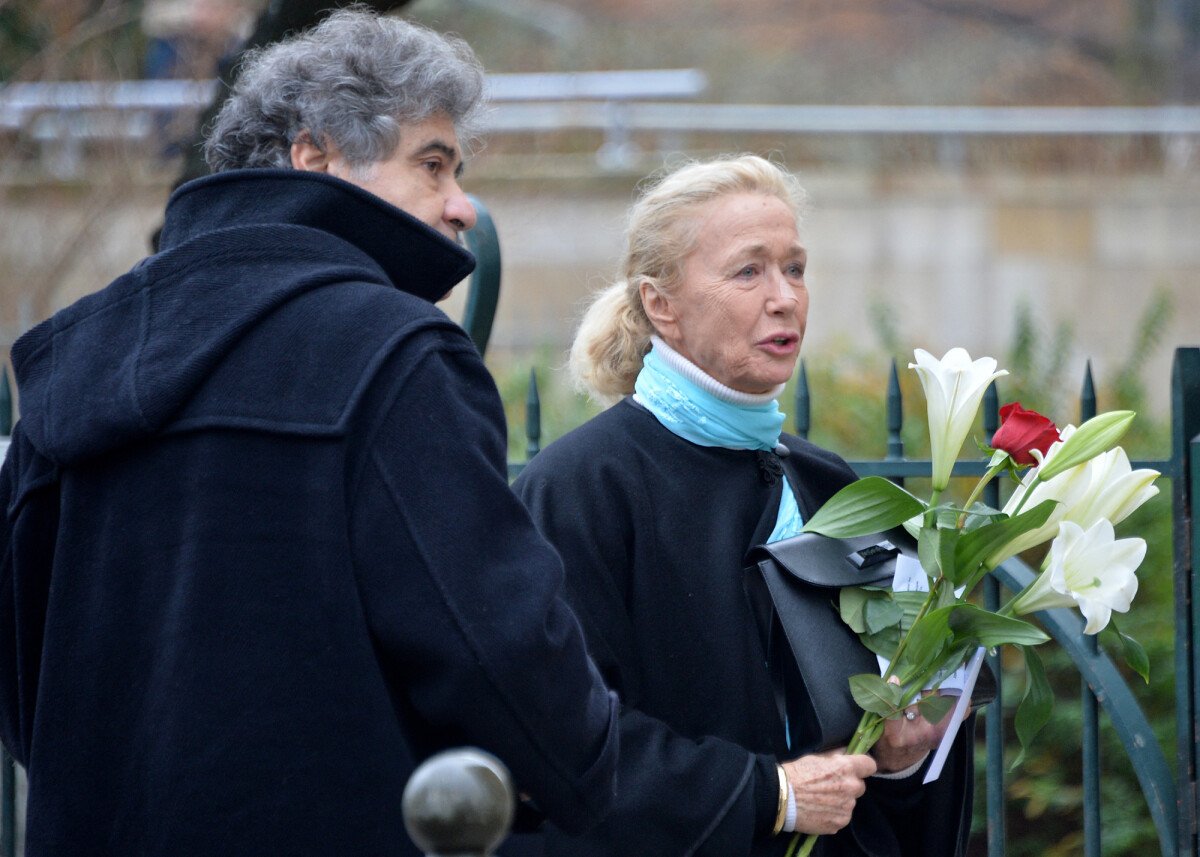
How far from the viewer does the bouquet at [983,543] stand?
211 cm

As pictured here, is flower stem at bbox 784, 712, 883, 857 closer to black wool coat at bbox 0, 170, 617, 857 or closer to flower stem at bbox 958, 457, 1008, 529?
flower stem at bbox 958, 457, 1008, 529

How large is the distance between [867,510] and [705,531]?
32 cm

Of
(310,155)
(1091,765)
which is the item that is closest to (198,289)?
(310,155)

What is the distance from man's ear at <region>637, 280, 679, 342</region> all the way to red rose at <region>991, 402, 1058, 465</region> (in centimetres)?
65

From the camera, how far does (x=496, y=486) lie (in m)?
1.74

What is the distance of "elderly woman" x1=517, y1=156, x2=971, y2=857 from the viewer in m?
2.28

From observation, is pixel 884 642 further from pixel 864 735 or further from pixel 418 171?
pixel 418 171

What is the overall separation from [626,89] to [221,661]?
8784mm

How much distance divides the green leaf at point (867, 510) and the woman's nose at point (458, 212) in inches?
26.9

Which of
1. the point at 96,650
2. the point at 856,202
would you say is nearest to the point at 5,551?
the point at 96,650

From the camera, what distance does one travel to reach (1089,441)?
212cm

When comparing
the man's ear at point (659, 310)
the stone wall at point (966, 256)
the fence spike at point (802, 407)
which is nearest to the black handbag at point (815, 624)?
the man's ear at point (659, 310)

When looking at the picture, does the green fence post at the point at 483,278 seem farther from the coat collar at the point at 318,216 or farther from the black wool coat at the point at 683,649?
the coat collar at the point at 318,216

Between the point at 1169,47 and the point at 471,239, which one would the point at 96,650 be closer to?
the point at 471,239
